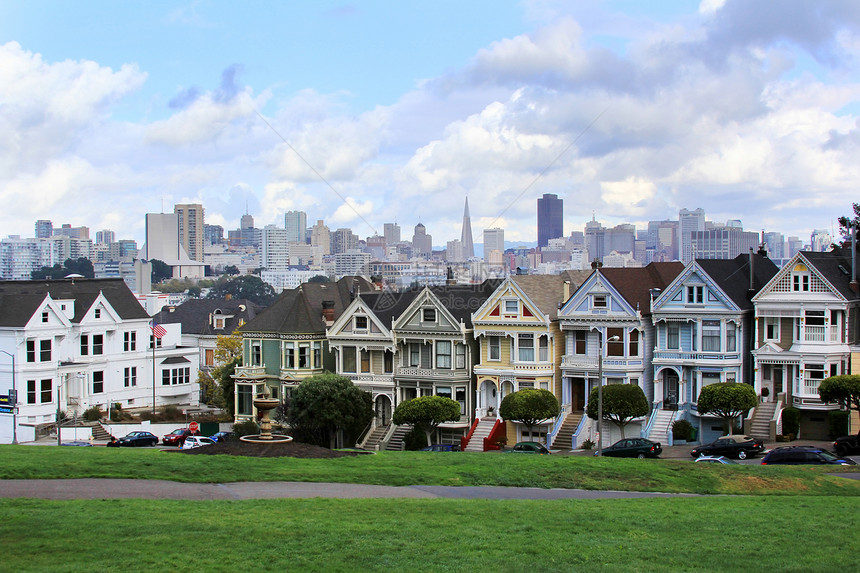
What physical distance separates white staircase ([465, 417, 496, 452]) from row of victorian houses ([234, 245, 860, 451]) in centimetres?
8

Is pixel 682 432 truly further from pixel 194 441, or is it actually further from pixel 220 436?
pixel 220 436

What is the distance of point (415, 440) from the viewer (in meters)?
57.0

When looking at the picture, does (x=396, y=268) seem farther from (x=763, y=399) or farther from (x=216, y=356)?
(x=763, y=399)

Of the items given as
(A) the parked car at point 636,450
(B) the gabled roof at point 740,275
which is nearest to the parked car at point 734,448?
(A) the parked car at point 636,450

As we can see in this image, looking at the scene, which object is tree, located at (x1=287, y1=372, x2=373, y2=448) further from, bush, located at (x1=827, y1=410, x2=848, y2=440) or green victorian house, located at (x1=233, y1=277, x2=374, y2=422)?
bush, located at (x1=827, y1=410, x2=848, y2=440)

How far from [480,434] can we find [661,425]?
390 inches

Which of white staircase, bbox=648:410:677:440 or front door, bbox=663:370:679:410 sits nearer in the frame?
white staircase, bbox=648:410:677:440

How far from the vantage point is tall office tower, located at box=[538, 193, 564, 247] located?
537 feet

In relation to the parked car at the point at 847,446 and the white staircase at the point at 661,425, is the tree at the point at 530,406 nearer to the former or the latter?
the white staircase at the point at 661,425

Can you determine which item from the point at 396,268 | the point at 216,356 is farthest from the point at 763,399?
the point at 396,268

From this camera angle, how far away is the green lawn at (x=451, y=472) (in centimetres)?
3378

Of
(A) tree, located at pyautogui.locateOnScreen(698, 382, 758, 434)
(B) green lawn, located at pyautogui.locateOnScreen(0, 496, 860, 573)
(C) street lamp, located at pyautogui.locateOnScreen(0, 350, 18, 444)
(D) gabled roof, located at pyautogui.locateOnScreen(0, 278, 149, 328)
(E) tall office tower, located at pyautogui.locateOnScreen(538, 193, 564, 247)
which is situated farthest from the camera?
(E) tall office tower, located at pyautogui.locateOnScreen(538, 193, 564, 247)

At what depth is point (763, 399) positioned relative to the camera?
175 ft

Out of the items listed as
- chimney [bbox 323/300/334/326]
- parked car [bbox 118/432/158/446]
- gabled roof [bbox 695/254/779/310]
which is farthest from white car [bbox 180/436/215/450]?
gabled roof [bbox 695/254/779/310]
